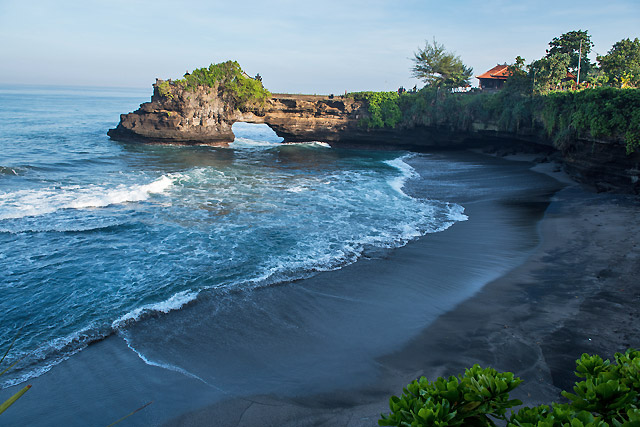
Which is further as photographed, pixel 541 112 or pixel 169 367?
pixel 541 112

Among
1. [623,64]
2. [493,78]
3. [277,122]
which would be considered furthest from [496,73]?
[277,122]

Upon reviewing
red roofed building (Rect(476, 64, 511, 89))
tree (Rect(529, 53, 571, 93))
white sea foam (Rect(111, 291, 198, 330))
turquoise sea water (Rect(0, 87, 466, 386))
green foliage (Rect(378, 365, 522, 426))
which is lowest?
white sea foam (Rect(111, 291, 198, 330))

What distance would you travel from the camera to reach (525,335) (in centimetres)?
709

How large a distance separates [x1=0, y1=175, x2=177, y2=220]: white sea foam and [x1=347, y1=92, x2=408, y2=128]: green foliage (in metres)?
20.9

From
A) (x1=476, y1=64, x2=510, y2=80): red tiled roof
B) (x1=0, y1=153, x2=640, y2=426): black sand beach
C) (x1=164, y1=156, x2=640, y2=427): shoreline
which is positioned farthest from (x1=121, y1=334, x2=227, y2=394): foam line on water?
(x1=476, y1=64, x2=510, y2=80): red tiled roof

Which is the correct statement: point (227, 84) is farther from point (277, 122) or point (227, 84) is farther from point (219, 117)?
point (277, 122)

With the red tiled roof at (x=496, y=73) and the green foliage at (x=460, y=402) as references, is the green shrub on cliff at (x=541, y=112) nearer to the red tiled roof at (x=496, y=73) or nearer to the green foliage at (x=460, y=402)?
the red tiled roof at (x=496, y=73)

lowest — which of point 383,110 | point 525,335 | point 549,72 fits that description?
point 525,335

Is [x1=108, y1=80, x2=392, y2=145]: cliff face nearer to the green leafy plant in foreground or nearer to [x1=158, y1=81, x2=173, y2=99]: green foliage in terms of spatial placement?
[x1=158, y1=81, x2=173, y2=99]: green foliage

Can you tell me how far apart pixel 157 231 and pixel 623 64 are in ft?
86.0

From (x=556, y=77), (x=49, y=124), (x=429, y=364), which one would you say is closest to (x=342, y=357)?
(x=429, y=364)

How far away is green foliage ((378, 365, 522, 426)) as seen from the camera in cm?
239

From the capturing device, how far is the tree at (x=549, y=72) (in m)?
26.4

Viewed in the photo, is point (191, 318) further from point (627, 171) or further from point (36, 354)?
point (627, 171)
